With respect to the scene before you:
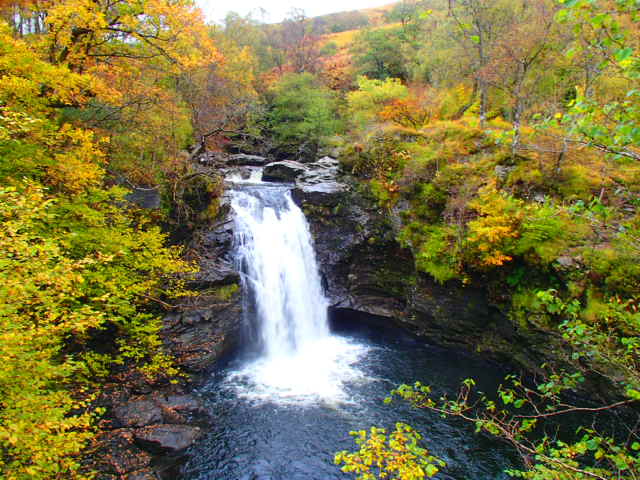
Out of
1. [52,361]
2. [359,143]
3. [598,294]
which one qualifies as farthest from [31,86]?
[598,294]

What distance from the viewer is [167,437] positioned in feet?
27.3

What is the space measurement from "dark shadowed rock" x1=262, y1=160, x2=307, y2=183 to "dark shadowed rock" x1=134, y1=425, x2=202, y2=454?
14.5m

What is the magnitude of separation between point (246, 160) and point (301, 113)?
5650 millimetres

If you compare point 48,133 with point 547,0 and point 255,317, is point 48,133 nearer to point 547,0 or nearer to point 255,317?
point 255,317

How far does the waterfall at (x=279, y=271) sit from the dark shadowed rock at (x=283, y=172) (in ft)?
14.3

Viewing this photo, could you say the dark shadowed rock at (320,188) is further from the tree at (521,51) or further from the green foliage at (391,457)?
the green foliage at (391,457)

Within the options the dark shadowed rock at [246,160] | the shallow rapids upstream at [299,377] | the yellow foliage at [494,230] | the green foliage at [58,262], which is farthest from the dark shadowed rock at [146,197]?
the dark shadowed rock at [246,160]

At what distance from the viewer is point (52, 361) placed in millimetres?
8133

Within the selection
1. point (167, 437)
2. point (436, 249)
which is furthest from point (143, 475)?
point (436, 249)

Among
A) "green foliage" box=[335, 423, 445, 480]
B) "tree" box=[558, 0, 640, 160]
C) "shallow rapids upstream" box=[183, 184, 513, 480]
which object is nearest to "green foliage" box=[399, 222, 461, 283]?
"shallow rapids upstream" box=[183, 184, 513, 480]

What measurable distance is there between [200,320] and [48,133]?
681 cm

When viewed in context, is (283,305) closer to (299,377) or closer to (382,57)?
(299,377)

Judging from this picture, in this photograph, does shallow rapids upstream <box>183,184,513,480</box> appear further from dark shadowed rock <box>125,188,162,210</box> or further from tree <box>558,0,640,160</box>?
tree <box>558,0,640,160</box>

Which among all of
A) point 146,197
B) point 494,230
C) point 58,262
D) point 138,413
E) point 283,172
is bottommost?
point 138,413
